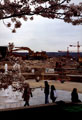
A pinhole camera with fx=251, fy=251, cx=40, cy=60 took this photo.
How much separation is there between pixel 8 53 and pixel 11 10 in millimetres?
2130

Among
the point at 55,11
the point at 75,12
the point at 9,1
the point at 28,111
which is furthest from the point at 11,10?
the point at 28,111

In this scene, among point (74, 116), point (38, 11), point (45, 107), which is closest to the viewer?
point (38, 11)

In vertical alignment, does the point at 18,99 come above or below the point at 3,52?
below

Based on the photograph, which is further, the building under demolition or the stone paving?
the stone paving

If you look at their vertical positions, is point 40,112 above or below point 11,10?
below

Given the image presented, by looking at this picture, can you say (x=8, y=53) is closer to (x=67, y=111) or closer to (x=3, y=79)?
(x=3, y=79)

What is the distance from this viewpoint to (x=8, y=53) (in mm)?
8328

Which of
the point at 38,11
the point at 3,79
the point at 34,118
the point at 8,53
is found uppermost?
the point at 38,11

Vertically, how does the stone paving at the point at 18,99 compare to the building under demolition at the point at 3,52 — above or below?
below

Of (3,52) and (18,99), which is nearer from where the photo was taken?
(3,52)

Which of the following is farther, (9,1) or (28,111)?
(28,111)

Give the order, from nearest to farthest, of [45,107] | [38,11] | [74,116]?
1. [38,11]
2. [74,116]
3. [45,107]

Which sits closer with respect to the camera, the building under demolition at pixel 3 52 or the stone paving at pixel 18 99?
the building under demolition at pixel 3 52

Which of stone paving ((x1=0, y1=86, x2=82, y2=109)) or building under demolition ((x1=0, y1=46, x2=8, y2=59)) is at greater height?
building under demolition ((x1=0, y1=46, x2=8, y2=59))
